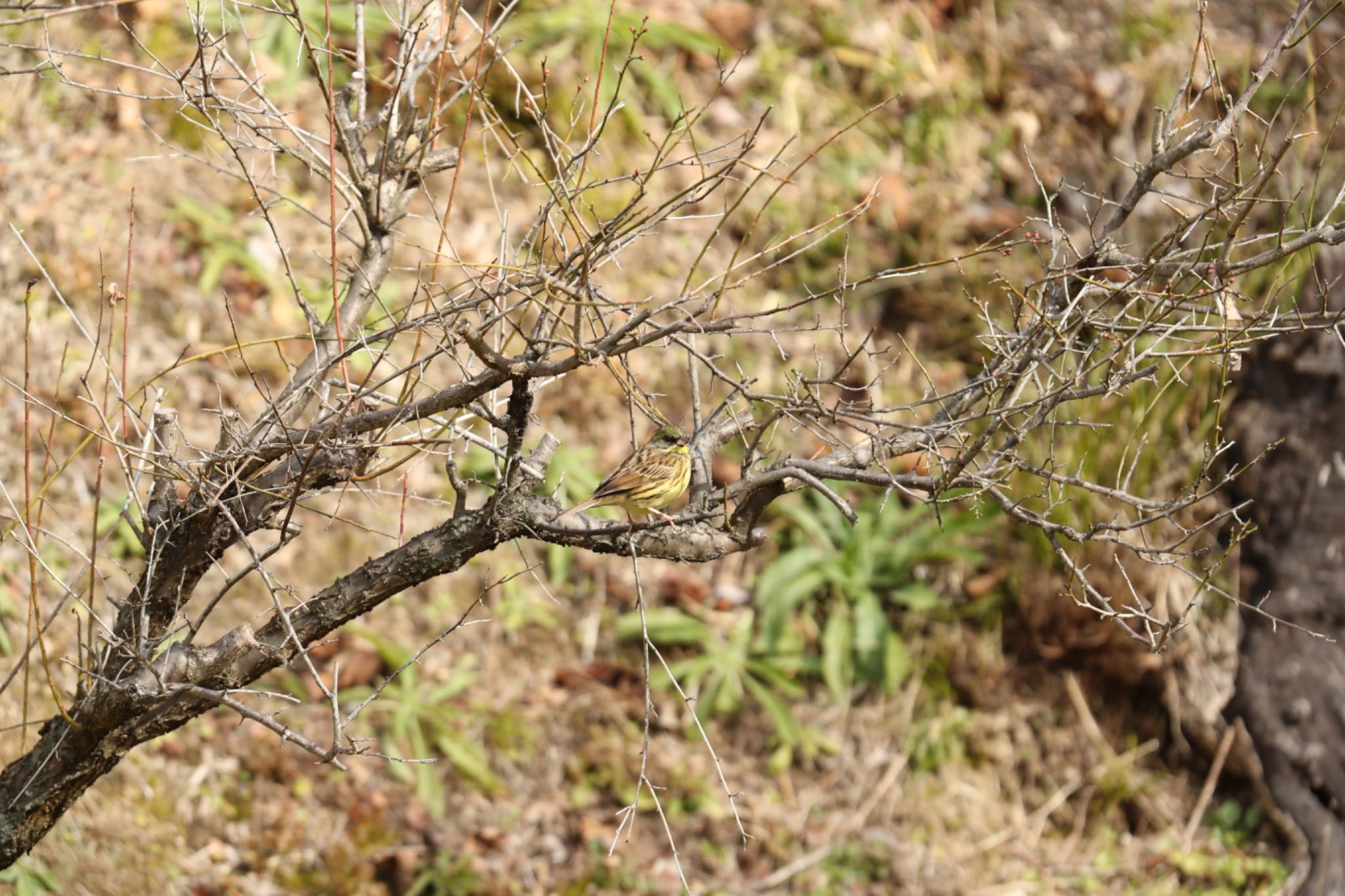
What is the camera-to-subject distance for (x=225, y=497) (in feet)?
10.7

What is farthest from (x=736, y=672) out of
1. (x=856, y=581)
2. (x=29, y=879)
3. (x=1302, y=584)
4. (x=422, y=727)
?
(x=29, y=879)

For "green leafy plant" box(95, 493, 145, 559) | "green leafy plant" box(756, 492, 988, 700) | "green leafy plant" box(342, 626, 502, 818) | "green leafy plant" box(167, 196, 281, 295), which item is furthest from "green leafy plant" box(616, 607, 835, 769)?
"green leafy plant" box(167, 196, 281, 295)

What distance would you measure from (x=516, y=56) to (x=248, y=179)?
5550 mm

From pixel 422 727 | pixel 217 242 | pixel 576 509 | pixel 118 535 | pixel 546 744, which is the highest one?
pixel 217 242

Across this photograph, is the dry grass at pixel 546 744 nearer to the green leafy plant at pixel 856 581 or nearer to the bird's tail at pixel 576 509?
the green leafy plant at pixel 856 581

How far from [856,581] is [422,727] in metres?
2.57

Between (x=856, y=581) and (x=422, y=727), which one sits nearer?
(x=422, y=727)

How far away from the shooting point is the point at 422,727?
6133 millimetres

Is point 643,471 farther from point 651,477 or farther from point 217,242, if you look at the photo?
point 217,242

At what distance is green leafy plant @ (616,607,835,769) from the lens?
664 centimetres

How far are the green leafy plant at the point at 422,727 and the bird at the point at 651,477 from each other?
238 centimetres

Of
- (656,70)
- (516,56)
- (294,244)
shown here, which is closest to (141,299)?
(294,244)

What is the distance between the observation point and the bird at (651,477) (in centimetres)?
396

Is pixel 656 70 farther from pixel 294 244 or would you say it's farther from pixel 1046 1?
pixel 1046 1
